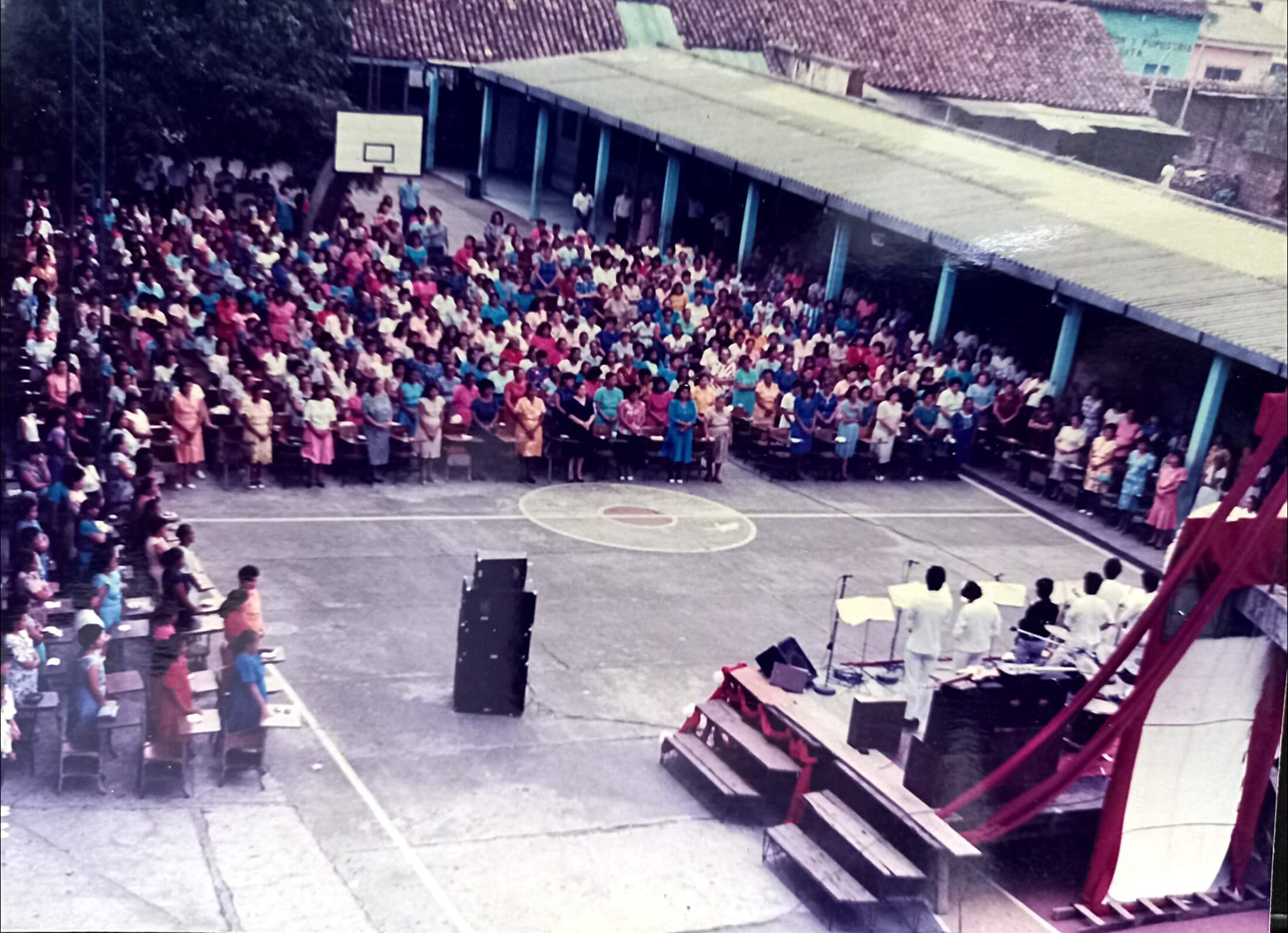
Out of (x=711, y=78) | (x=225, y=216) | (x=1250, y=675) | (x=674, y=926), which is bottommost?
(x=674, y=926)

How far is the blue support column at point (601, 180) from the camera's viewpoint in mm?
14664

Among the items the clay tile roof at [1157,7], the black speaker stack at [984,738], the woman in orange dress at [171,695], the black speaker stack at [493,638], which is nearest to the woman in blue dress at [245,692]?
the woman in orange dress at [171,695]

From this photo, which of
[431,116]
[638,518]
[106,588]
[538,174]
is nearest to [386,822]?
[106,588]

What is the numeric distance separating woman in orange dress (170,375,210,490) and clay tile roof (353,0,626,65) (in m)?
2.74

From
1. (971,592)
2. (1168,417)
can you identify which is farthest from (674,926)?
(1168,417)

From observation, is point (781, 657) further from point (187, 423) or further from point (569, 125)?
point (569, 125)

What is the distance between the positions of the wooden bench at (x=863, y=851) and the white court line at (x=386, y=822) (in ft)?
6.30

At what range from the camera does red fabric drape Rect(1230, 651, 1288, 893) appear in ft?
24.5

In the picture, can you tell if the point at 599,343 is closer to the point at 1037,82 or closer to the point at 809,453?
the point at 809,453

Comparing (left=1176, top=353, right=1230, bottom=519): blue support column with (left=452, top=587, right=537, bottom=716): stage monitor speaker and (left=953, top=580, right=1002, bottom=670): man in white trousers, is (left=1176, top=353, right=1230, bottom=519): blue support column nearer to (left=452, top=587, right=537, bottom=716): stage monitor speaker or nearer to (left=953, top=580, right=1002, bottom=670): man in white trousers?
(left=953, top=580, right=1002, bottom=670): man in white trousers

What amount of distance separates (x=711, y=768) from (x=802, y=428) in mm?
5630

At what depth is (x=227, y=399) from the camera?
35.8ft

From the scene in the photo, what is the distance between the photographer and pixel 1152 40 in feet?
37.7

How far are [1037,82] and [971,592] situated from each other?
613cm
